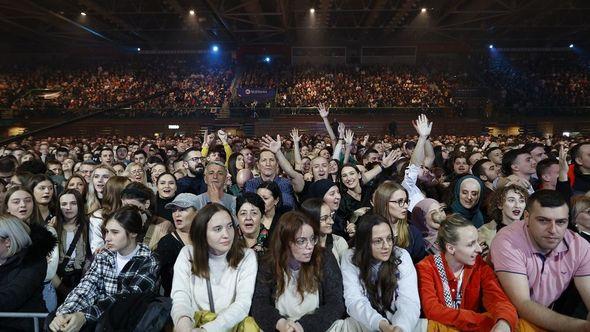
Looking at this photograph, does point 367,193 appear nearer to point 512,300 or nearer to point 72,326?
point 512,300

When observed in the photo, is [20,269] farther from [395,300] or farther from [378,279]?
[395,300]

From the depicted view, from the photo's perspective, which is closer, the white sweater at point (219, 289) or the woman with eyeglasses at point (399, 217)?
the white sweater at point (219, 289)

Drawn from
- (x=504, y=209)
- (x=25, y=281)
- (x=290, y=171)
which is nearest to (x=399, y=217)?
(x=504, y=209)

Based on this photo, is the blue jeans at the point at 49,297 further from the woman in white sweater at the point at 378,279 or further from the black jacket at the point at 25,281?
the woman in white sweater at the point at 378,279

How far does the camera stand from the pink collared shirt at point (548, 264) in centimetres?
292

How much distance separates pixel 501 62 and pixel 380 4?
12.6 m

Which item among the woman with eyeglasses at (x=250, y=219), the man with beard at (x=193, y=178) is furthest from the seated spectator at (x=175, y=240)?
the man with beard at (x=193, y=178)

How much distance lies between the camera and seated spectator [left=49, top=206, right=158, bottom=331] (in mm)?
2982

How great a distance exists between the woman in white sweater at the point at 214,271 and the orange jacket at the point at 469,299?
1251mm

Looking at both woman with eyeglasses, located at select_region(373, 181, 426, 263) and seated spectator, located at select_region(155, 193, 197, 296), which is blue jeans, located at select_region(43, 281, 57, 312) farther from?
woman with eyeglasses, located at select_region(373, 181, 426, 263)

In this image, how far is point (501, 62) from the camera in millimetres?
29531

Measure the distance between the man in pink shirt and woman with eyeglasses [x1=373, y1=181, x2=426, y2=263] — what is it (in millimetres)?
854

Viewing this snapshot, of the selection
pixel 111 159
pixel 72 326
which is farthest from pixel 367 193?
pixel 111 159

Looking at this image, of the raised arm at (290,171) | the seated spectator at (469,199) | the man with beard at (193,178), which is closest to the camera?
the seated spectator at (469,199)
